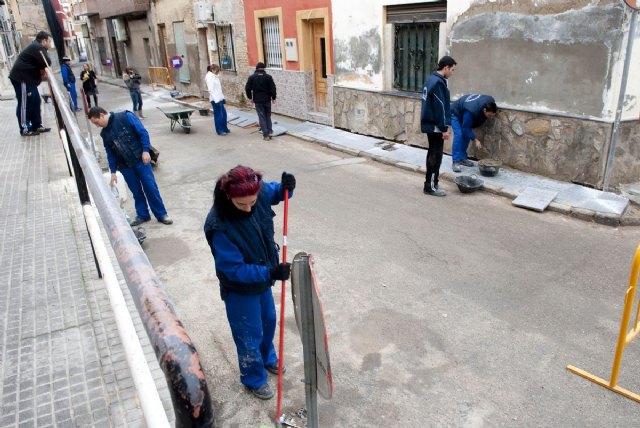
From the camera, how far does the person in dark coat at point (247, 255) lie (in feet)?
9.53

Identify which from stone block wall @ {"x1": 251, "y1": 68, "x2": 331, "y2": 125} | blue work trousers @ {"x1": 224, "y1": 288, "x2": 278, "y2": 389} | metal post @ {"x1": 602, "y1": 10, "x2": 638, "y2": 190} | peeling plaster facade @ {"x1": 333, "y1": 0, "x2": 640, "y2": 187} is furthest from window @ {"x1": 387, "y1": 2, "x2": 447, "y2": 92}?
blue work trousers @ {"x1": 224, "y1": 288, "x2": 278, "y2": 389}

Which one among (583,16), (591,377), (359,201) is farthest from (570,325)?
(583,16)

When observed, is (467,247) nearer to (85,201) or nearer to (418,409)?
(418,409)

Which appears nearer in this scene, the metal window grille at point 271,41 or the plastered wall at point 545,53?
the plastered wall at point 545,53

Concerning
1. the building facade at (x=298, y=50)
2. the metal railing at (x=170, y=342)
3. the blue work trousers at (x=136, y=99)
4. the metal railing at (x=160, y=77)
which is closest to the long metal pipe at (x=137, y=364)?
the metal railing at (x=170, y=342)

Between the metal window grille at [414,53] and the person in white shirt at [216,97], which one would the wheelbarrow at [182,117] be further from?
the metal window grille at [414,53]

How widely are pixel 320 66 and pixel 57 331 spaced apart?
37.0 ft

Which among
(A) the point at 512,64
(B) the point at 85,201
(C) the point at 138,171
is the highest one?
(A) the point at 512,64

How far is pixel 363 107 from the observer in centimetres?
1166

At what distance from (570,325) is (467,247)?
1707mm

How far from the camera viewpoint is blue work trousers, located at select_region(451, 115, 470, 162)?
853cm

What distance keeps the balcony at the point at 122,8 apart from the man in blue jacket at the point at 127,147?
19.5 meters

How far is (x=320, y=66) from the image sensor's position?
44.9 feet

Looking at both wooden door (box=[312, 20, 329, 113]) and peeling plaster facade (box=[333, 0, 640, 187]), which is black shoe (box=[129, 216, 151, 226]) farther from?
wooden door (box=[312, 20, 329, 113])
